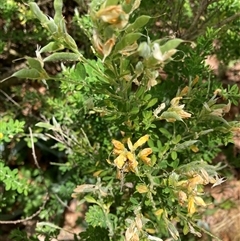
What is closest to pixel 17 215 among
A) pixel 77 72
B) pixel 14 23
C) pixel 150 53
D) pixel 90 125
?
pixel 90 125

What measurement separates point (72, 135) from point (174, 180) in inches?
18.0

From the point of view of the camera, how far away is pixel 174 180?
3.38ft

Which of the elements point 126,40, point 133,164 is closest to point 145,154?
point 133,164

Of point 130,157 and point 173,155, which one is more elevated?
point 130,157

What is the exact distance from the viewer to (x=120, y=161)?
0.98 m

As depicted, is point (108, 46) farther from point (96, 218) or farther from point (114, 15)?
point (96, 218)

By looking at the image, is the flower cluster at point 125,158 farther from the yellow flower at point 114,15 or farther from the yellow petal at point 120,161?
the yellow flower at point 114,15

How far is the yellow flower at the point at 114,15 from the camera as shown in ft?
2.39

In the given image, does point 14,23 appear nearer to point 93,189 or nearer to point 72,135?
point 72,135

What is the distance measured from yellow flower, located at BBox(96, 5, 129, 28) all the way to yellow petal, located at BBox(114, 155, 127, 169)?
308 millimetres

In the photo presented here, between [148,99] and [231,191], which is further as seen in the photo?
[231,191]

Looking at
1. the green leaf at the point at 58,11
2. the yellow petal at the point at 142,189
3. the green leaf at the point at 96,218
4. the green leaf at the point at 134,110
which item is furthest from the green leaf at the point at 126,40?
the green leaf at the point at 96,218

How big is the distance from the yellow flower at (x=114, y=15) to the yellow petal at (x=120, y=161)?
308mm

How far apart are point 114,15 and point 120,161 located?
0.33 meters
